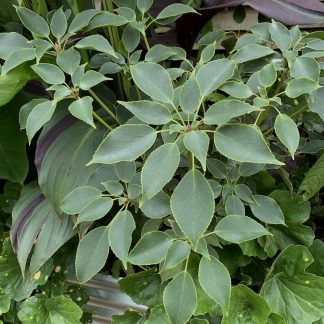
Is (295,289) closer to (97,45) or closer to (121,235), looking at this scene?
(121,235)

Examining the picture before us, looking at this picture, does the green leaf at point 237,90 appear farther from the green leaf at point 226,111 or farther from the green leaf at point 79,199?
the green leaf at point 79,199

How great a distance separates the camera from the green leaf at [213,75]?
577 mm

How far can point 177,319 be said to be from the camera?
23.4 inches

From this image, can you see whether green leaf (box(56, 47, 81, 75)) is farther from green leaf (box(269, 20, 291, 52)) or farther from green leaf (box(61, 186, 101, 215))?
green leaf (box(269, 20, 291, 52))

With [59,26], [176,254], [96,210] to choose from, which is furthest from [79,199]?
[59,26]

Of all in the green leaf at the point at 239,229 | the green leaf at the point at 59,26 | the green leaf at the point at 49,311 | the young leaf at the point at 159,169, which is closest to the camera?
the young leaf at the point at 159,169

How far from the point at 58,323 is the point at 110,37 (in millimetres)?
524

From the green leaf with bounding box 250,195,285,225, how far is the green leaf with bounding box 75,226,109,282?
23cm

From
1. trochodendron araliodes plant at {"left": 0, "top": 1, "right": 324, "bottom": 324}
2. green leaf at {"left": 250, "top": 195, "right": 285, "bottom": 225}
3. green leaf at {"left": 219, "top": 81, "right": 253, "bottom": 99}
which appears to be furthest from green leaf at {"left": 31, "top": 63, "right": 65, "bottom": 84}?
green leaf at {"left": 250, "top": 195, "right": 285, "bottom": 225}

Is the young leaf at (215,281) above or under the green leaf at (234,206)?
under

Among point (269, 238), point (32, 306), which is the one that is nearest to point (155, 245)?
point (269, 238)

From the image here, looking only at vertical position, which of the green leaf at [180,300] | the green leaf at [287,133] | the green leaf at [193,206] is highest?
the green leaf at [287,133]

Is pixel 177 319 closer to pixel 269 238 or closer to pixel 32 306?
pixel 269 238

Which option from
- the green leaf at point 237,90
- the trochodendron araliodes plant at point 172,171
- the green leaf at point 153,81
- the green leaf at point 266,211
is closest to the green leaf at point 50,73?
the trochodendron araliodes plant at point 172,171
